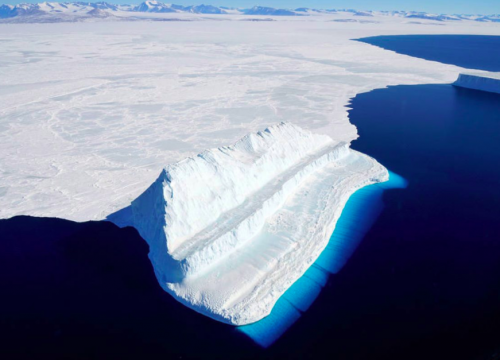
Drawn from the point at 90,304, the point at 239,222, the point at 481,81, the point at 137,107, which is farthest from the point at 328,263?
the point at 481,81

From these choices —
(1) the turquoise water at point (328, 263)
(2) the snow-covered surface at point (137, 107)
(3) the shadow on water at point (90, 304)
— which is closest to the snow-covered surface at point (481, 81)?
(2) the snow-covered surface at point (137, 107)

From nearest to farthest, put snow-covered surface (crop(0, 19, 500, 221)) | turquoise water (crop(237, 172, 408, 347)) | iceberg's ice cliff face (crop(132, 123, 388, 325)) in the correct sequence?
turquoise water (crop(237, 172, 408, 347))
iceberg's ice cliff face (crop(132, 123, 388, 325))
snow-covered surface (crop(0, 19, 500, 221))

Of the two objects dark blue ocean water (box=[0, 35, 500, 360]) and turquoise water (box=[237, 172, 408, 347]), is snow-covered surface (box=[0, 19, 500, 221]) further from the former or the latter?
turquoise water (box=[237, 172, 408, 347])

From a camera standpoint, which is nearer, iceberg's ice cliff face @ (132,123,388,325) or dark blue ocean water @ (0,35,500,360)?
dark blue ocean water @ (0,35,500,360)

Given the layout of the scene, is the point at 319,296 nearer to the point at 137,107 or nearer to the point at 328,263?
the point at 328,263

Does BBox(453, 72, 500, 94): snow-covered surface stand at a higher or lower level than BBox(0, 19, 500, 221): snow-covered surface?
higher

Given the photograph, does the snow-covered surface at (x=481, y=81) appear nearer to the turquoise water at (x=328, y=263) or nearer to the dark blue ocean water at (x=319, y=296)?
the dark blue ocean water at (x=319, y=296)

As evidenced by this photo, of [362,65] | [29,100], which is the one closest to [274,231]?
[29,100]

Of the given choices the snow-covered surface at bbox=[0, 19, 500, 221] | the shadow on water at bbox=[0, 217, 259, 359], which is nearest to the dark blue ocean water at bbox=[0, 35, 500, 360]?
the shadow on water at bbox=[0, 217, 259, 359]
